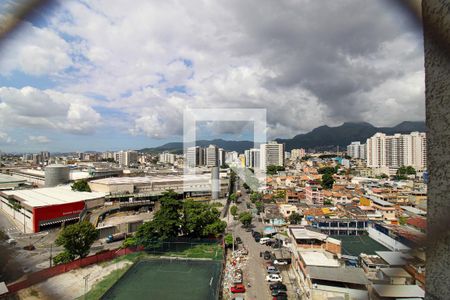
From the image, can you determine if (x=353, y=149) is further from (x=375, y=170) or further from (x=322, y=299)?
(x=322, y=299)

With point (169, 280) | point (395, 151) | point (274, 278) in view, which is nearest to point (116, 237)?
point (169, 280)

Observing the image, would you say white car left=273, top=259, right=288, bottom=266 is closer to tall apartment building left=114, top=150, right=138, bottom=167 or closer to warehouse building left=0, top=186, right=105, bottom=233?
warehouse building left=0, top=186, right=105, bottom=233

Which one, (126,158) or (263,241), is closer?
(263,241)

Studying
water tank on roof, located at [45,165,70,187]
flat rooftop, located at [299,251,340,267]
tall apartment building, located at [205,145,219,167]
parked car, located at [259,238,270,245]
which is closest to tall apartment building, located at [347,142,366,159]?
tall apartment building, located at [205,145,219,167]

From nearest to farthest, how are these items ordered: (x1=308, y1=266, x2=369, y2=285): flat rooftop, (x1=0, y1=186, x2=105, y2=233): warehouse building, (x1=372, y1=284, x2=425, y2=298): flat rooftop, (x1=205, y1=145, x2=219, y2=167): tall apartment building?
(x1=372, y1=284, x2=425, y2=298): flat rooftop → (x1=308, y1=266, x2=369, y2=285): flat rooftop → (x1=0, y1=186, x2=105, y2=233): warehouse building → (x1=205, y1=145, x2=219, y2=167): tall apartment building

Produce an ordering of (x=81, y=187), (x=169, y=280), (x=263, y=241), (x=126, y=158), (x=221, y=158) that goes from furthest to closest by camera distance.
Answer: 1. (x=126, y=158)
2. (x=221, y=158)
3. (x=81, y=187)
4. (x=263, y=241)
5. (x=169, y=280)

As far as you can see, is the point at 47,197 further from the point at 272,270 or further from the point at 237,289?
the point at 272,270

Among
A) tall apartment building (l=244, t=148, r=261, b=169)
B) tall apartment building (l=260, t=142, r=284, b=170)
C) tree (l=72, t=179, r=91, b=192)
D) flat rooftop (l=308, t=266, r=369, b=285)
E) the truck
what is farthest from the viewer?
tall apartment building (l=260, t=142, r=284, b=170)

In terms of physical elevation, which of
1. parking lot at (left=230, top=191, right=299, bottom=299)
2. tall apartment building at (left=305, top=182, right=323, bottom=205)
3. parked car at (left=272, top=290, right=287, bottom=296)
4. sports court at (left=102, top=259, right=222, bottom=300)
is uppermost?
tall apartment building at (left=305, top=182, right=323, bottom=205)
